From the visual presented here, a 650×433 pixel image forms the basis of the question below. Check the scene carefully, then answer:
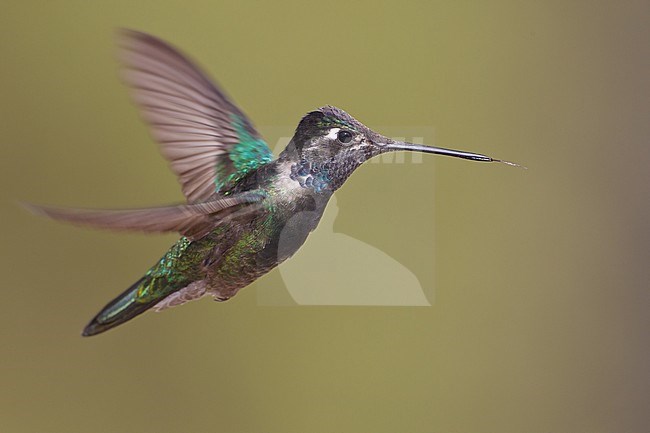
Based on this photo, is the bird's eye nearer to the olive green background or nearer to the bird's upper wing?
the bird's upper wing

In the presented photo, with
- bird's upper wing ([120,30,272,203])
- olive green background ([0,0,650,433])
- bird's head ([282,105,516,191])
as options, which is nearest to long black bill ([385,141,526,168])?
bird's head ([282,105,516,191])

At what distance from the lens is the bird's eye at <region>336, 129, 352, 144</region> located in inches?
13.7

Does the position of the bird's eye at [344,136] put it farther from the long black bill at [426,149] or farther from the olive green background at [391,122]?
the olive green background at [391,122]

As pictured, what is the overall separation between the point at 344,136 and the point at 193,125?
17 centimetres

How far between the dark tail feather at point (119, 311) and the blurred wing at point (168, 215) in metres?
0.12

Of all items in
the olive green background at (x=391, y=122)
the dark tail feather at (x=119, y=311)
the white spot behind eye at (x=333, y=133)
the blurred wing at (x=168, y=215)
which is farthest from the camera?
the olive green background at (x=391, y=122)

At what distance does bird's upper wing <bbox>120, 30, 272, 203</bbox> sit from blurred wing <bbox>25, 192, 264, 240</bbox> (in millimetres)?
76

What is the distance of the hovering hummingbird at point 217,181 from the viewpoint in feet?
1.11

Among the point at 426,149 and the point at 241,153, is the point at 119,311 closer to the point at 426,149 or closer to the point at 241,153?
the point at 241,153

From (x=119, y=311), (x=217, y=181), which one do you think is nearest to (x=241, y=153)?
(x=217, y=181)

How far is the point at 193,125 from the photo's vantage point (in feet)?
1.61

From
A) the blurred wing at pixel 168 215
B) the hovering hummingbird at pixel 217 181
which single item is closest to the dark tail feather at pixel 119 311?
the hovering hummingbird at pixel 217 181

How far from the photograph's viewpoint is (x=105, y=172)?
0.97 metres

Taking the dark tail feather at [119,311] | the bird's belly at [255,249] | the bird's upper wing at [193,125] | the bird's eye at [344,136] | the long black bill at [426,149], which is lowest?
the dark tail feather at [119,311]
